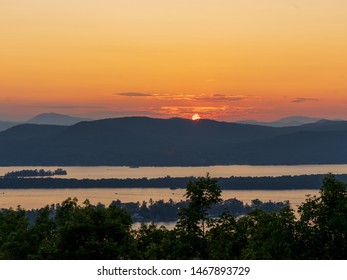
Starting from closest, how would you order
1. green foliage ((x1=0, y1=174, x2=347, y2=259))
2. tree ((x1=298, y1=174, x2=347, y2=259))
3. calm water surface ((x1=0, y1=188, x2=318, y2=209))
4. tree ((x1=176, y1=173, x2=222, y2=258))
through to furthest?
tree ((x1=298, y1=174, x2=347, y2=259)) → green foliage ((x1=0, y1=174, x2=347, y2=259)) → tree ((x1=176, y1=173, x2=222, y2=258)) → calm water surface ((x1=0, y1=188, x2=318, y2=209))

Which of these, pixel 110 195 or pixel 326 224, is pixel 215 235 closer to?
pixel 326 224

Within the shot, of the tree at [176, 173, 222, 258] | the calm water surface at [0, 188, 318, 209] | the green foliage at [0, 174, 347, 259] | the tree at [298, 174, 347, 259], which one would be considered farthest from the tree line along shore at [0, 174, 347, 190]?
the tree at [298, 174, 347, 259]

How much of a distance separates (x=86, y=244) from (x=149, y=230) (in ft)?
31.8

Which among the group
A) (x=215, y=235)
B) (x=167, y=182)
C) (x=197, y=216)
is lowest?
(x=167, y=182)

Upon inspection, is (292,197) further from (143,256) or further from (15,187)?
(143,256)

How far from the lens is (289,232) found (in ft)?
85.0

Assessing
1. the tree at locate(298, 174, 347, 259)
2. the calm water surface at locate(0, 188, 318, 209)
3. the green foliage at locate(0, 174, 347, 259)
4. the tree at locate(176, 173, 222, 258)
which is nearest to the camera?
the tree at locate(298, 174, 347, 259)

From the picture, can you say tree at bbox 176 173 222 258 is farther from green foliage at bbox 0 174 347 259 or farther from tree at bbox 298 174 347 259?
tree at bbox 298 174 347 259

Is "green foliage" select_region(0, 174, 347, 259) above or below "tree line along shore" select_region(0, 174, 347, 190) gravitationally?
above

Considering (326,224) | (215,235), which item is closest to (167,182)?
(215,235)

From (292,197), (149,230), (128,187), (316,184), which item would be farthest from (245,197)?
(149,230)

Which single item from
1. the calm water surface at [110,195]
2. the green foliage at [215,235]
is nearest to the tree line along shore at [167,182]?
the calm water surface at [110,195]

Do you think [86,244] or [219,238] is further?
[219,238]

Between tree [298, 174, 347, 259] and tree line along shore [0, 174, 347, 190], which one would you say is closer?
tree [298, 174, 347, 259]
